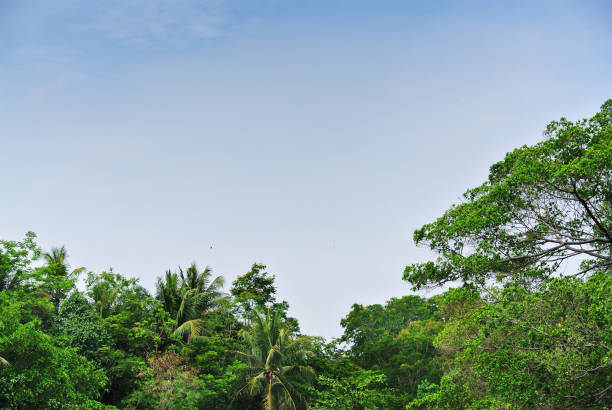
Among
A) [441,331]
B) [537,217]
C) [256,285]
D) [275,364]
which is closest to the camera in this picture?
[537,217]

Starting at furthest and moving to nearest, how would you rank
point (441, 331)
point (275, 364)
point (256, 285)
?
point (256, 285) → point (275, 364) → point (441, 331)

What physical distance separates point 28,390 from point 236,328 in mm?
11610

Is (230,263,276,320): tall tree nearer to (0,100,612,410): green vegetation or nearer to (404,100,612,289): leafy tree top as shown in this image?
(0,100,612,410): green vegetation

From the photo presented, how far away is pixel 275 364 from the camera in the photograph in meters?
18.2

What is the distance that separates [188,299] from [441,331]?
11.1m

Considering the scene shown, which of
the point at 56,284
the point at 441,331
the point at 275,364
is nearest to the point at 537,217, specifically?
the point at 441,331

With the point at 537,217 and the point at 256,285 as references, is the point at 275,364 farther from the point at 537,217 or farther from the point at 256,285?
the point at 537,217

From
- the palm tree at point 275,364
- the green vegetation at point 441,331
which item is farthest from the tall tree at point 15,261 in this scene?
the palm tree at point 275,364

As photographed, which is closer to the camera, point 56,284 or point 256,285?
point 56,284

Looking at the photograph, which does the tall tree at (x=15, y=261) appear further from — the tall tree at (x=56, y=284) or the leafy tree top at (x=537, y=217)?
the leafy tree top at (x=537, y=217)

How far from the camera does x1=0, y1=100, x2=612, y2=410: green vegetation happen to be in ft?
25.8

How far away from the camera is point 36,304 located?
14383 millimetres

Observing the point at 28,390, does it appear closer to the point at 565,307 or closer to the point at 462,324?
the point at 462,324

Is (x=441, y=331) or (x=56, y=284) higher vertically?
(x=56, y=284)
